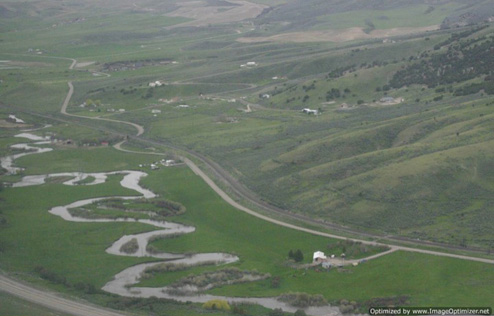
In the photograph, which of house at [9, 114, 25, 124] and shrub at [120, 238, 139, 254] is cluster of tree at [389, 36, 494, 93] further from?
shrub at [120, 238, 139, 254]

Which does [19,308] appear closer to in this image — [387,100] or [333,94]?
[387,100]

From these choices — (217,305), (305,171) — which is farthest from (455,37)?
(217,305)

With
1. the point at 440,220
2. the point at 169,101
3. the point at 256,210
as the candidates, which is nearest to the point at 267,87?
the point at 169,101

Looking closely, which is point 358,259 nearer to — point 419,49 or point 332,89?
point 332,89

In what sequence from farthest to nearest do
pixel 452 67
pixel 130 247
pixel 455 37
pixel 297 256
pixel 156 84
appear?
pixel 156 84, pixel 455 37, pixel 452 67, pixel 130 247, pixel 297 256

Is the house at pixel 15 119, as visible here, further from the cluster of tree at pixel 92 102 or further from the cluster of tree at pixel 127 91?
the cluster of tree at pixel 127 91
